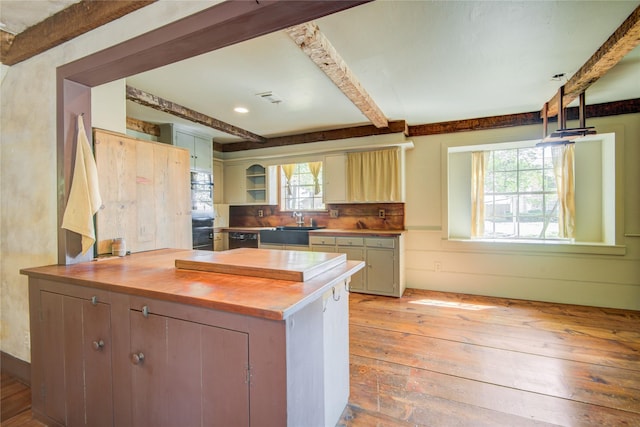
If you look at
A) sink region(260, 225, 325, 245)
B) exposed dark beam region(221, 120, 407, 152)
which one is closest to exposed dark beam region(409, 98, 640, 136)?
exposed dark beam region(221, 120, 407, 152)

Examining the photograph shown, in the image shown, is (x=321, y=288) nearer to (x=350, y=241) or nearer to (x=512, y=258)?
(x=350, y=241)

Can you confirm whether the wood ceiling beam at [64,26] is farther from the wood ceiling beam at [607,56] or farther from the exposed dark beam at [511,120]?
the exposed dark beam at [511,120]

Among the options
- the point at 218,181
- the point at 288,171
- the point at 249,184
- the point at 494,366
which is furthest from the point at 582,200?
the point at 218,181

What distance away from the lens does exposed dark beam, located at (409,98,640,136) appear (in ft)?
11.1

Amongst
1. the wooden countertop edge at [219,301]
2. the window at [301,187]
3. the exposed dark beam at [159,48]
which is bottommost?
the wooden countertop edge at [219,301]

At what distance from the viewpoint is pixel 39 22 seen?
188 centimetres

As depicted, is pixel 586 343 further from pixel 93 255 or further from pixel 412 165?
pixel 93 255

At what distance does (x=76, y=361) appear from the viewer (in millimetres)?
1500

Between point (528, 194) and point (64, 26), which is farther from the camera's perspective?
point (528, 194)

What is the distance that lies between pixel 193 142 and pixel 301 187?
6.20ft

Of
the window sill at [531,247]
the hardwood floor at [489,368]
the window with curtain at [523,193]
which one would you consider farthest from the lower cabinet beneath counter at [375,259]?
the window with curtain at [523,193]

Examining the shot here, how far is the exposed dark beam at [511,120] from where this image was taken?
3.37 metres

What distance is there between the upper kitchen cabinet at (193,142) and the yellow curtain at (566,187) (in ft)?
16.4

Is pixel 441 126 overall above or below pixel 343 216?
above
